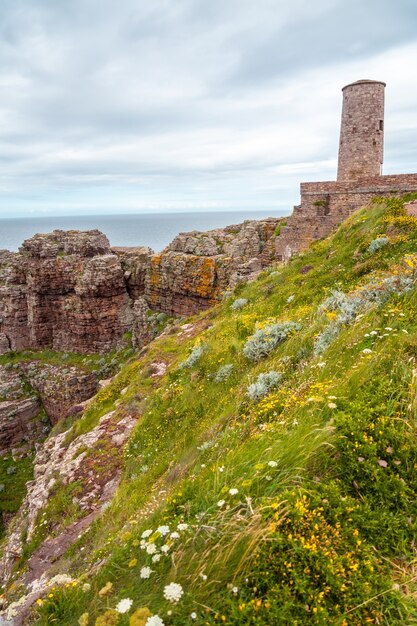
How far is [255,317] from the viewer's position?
43.5 feet

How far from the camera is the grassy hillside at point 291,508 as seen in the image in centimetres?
312

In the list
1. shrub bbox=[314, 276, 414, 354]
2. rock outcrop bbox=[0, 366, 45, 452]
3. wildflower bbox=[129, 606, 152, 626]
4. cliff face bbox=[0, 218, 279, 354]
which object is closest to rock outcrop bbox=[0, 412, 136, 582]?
wildflower bbox=[129, 606, 152, 626]

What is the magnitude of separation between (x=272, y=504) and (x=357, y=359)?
311cm

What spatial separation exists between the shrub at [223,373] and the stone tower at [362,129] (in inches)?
891

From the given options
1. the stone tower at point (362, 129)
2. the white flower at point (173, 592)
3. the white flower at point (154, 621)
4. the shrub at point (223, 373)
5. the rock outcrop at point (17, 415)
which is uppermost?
the stone tower at point (362, 129)

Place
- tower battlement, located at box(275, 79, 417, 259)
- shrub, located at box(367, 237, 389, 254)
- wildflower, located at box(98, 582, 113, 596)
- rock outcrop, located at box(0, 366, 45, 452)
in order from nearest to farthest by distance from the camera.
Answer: wildflower, located at box(98, 582, 113, 596), shrub, located at box(367, 237, 389, 254), tower battlement, located at box(275, 79, 417, 259), rock outcrop, located at box(0, 366, 45, 452)

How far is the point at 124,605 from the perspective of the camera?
339cm

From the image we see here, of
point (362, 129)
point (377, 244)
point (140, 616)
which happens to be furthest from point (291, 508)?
point (362, 129)

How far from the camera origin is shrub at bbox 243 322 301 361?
31.8 ft

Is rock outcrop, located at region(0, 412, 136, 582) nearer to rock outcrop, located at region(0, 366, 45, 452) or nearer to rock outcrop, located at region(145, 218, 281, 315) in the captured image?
rock outcrop, located at region(145, 218, 281, 315)

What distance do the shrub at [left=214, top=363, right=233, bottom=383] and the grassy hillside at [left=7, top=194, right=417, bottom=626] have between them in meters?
1.53

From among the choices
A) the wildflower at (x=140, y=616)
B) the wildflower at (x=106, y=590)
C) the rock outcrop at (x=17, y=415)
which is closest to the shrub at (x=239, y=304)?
the wildflower at (x=106, y=590)

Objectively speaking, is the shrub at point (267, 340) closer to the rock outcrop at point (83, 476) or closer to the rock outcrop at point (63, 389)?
the rock outcrop at point (83, 476)

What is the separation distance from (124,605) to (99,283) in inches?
1576
